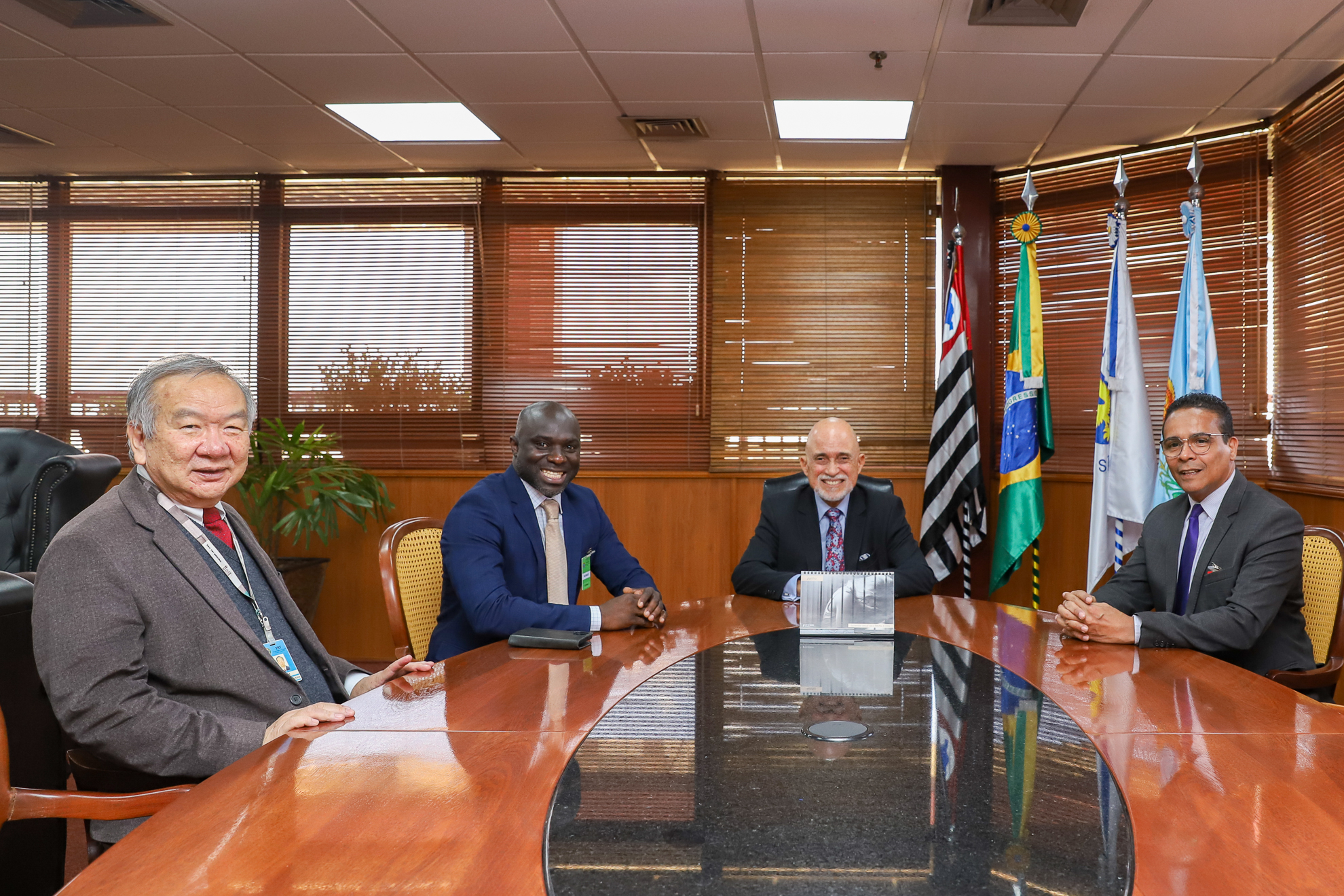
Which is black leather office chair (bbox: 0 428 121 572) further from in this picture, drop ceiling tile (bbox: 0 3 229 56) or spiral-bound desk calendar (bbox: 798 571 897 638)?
spiral-bound desk calendar (bbox: 798 571 897 638)

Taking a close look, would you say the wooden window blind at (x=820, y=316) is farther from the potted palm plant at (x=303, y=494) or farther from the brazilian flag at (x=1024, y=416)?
the potted palm plant at (x=303, y=494)

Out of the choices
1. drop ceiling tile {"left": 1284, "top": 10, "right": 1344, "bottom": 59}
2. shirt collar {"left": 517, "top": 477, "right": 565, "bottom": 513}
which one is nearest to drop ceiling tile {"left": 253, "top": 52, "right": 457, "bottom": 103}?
shirt collar {"left": 517, "top": 477, "right": 565, "bottom": 513}

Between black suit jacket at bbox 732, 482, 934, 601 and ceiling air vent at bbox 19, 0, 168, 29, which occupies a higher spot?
ceiling air vent at bbox 19, 0, 168, 29

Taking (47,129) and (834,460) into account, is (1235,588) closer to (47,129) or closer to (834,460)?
(834,460)

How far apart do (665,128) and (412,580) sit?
2865 mm

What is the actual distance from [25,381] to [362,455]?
7.02ft

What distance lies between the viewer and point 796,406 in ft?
17.2

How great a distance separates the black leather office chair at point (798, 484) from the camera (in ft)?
10.7

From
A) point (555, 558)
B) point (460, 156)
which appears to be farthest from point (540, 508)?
point (460, 156)

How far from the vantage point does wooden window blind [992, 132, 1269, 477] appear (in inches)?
175

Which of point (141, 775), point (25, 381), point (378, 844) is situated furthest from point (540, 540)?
point (25, 381)

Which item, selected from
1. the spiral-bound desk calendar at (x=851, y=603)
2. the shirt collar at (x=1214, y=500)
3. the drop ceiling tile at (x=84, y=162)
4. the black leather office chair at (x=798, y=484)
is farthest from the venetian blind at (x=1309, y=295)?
the drop ceiling tile at (x=84, y=162)

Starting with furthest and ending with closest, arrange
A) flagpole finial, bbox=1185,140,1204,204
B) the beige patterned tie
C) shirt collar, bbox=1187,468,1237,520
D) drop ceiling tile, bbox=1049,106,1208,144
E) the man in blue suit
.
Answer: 1. drop ceiling tile, bbox=1049,106,1208,144
2. flagpole finial, bbox=1185,140,1204,204
3. the beige patterned tie
4. shirt collar, bbox=1187,468,1237,520
5. the man in blue suit

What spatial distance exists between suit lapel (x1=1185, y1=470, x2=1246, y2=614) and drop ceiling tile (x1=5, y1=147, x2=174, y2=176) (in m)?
5.41
